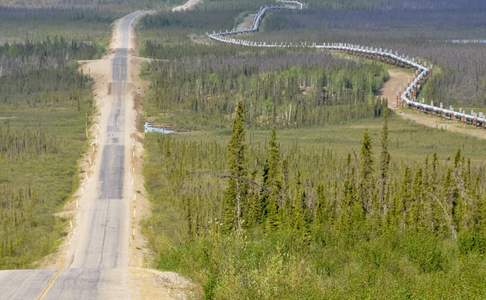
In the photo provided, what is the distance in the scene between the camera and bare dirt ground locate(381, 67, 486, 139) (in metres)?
120

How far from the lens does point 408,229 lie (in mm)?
65375

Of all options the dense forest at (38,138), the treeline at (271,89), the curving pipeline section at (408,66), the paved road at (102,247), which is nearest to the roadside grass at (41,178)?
the dense forest at (38,138)

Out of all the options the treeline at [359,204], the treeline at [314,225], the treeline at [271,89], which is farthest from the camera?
the treeline at [271,89]

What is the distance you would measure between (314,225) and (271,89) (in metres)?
77.8

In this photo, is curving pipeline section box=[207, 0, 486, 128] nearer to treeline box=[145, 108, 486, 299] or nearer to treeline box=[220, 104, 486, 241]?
treeline box=[145, 108, 486, 299]

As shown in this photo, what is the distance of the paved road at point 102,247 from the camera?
49.8 meters

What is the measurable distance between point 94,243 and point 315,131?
51967mm

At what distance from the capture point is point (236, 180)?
2835 inches

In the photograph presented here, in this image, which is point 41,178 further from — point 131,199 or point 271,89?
point 271,89

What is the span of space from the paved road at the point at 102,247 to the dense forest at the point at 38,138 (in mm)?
2081

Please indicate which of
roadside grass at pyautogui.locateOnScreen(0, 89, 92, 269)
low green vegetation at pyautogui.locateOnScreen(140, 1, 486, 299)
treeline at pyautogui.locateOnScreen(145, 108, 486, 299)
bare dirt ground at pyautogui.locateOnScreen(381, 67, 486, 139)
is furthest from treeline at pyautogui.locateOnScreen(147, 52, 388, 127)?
treeline at pyautogui.locateOnScreen(145, 108, 486, 299)

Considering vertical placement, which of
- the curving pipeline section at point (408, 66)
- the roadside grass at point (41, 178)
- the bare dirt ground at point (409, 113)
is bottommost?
the roadside grass at point (41, 178)

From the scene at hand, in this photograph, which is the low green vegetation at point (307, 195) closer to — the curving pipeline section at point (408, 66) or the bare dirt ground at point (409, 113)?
the bare dirt ground at point (409, 113)

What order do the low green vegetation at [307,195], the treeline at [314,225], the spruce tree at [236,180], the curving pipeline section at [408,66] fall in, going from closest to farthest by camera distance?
the treeline at [314,225], the low green vegetation at [307,195], the spruce tree at [236,180], the curving pipeline section at [408,66]
